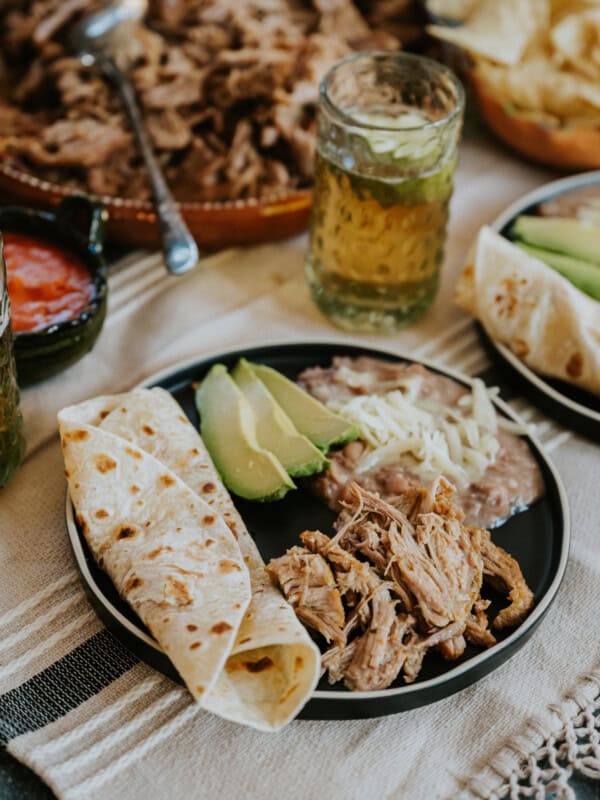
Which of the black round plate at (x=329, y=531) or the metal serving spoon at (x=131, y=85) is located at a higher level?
the metal serving spoon at (x=131, y=85)

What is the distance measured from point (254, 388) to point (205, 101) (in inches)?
51.9

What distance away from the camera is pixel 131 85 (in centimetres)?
351

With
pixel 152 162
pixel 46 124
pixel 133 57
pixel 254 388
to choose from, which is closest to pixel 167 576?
pixel 254 388

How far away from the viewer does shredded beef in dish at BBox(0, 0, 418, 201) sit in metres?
3.25

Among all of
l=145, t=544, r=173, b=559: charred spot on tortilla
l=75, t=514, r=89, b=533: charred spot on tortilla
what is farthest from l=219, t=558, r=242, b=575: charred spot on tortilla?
l=75, t=514, r=89, b=533: charred spot on tortilla

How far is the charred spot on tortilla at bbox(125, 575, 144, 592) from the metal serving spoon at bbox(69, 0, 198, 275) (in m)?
1.23

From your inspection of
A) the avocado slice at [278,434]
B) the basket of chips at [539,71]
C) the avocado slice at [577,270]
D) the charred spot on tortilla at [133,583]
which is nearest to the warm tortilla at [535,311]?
the avocado slice at [577,270]

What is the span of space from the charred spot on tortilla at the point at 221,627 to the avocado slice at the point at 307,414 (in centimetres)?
69

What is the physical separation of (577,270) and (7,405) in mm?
1745

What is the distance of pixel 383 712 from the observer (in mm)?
1938

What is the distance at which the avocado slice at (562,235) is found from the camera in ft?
10.1

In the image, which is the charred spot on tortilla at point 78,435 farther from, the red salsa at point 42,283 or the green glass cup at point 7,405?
the red salsa at point 42,283

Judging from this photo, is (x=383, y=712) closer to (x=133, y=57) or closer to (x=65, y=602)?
(x=65, y=602)

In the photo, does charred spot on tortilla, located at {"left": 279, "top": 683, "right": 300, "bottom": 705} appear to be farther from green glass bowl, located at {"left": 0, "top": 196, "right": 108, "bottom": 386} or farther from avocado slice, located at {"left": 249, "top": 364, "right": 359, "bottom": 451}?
green glass bowl, located at {"left": 0, "top": 196, "right": 108, "bottom": 386}
